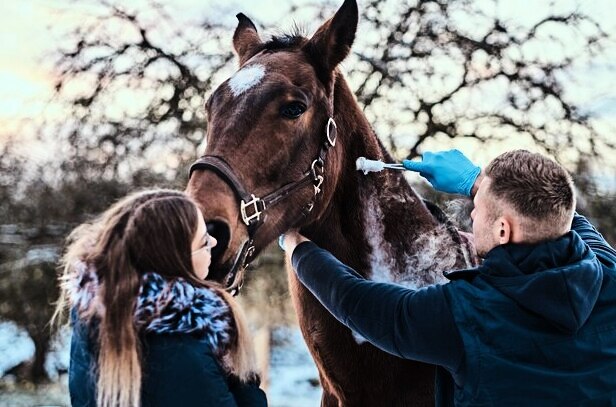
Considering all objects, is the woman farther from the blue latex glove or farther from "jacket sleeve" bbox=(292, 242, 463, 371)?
the blue latex glove

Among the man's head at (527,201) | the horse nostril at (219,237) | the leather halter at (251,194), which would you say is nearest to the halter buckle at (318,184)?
the leather halter at (251,194)

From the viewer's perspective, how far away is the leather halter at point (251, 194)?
2480 mm

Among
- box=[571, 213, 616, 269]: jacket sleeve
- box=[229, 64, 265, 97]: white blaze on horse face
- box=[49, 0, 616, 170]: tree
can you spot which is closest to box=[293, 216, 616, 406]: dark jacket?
box=[571, 213, 616, 269]: jacket sleeve

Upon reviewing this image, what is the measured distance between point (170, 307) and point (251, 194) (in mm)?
921

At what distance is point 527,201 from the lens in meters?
1.84

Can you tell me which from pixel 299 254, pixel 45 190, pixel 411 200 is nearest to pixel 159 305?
pixel 299 254

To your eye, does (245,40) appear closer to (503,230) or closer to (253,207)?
(253,207)

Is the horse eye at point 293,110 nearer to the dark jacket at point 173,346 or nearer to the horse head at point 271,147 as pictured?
the horse head at point 271,147

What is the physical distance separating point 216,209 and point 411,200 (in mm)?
1101

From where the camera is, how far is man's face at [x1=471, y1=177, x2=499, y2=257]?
1930 millimetres

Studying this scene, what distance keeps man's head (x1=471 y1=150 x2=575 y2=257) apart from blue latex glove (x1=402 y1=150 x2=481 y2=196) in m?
0.70

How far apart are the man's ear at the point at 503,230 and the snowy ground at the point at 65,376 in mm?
7147

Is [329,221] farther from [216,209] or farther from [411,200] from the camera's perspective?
[216,209]

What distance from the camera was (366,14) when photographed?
810cm
